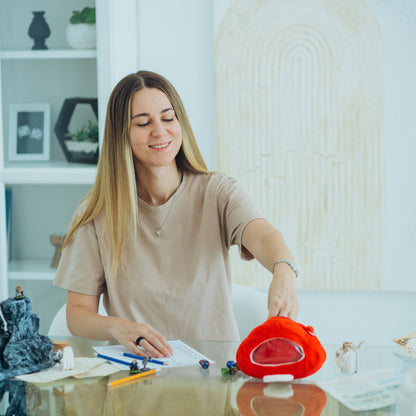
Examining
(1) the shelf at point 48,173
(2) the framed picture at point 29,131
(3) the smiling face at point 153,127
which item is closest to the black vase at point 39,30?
(2) the framed picture at point 29,131

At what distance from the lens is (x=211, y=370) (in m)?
1.23

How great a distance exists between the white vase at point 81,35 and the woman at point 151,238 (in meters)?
0.88

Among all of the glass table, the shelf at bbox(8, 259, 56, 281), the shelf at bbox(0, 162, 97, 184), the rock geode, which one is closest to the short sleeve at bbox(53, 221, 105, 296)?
the rock geode

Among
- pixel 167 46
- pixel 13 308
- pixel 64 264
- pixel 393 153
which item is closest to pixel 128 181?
pixel 64 264

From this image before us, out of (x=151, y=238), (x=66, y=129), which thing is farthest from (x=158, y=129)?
(x=66, y=129)

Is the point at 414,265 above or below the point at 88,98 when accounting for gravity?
below

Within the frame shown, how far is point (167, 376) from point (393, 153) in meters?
1.77

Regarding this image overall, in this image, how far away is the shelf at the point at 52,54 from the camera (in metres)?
2.58

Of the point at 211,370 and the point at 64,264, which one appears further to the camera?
the point at 64,264

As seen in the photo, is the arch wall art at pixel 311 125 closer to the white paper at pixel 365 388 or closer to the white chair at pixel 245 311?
the white chair at pixel 245 311

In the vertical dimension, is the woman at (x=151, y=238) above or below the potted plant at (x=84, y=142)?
below

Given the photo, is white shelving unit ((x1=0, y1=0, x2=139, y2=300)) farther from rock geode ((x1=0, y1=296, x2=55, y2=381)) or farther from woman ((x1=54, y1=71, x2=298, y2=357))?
rock geode ((x1=0, y1=296, x2=55, y2=381))

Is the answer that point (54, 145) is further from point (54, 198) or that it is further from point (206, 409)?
point (206, 409)

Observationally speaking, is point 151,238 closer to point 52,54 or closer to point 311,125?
point 311,125
